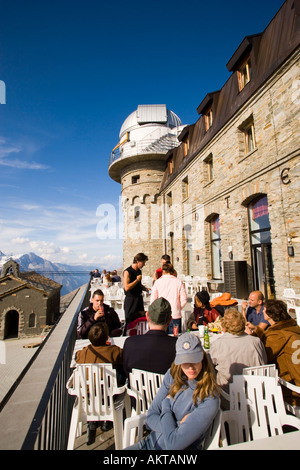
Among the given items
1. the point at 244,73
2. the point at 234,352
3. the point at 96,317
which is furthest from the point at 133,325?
the point at 244,73

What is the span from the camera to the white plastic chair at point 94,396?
2.21 m

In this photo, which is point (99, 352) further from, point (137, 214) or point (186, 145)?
point (137, 214)

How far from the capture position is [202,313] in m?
4.40

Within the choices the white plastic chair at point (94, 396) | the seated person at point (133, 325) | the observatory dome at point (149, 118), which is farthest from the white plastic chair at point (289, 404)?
the observatory dome at point (149, 118)

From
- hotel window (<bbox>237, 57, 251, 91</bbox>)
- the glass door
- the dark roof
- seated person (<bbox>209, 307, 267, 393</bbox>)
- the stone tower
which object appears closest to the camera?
seated person (<bbox>209, 307, 267, 393</bbox>)

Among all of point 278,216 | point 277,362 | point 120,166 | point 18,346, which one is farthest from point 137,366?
point 18,346

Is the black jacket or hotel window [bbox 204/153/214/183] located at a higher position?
hotel window [bbox 204/153/214/183]

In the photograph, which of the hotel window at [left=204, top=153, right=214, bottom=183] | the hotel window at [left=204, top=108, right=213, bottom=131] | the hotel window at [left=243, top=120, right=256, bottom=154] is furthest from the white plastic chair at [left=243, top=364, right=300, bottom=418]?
the hotel window at [left=204, top=108, right=213, bottom=131]

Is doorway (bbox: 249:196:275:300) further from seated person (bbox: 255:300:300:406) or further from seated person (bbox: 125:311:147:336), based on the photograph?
seated person (bbox: 255:300:300:406)

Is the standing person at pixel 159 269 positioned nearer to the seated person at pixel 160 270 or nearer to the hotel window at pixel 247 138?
the seated person at pixel 160 270

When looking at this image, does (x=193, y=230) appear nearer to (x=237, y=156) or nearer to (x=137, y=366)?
(x=237, y=156)

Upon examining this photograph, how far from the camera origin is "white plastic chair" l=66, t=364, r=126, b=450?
221 centimetres

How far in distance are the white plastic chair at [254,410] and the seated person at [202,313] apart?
7.37 feet

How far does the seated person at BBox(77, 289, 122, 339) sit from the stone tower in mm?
13801
